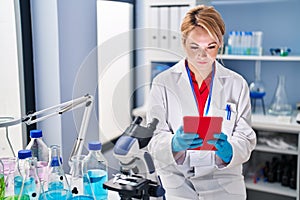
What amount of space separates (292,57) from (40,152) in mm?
1757

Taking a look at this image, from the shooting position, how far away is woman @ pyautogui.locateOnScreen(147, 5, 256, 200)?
1.36 metres

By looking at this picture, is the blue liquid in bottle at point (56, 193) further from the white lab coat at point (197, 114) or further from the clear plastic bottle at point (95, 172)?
the white lab coat at point (197, 114)

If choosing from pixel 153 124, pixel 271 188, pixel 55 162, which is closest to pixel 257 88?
pixel 271 188

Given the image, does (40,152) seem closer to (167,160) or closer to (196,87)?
(167,160)

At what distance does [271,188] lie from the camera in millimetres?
2400

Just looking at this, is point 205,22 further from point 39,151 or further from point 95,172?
point 39,151

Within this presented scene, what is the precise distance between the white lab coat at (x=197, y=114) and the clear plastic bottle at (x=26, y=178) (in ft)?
1.38

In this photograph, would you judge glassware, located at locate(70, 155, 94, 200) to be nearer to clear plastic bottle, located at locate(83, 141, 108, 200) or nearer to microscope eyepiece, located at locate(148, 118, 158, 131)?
clear plastic bottle, located at locate(83, 141, 108, 200)

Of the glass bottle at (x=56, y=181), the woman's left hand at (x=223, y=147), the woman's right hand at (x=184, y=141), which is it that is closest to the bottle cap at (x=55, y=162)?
the glass bottle at (x=56, y=181)

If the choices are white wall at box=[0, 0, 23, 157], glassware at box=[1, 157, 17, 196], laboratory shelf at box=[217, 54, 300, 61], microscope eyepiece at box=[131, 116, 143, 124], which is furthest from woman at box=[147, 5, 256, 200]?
laboratory shelf at box=[217, 54, 300, 61]

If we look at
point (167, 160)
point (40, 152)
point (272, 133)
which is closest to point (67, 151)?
point (40, 152)

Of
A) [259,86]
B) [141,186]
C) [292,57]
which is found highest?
[292,57]

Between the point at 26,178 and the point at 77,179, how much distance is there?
0.54 ft

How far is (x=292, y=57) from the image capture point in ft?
7.82
